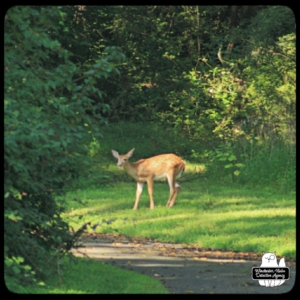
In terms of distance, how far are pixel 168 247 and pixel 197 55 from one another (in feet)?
26.0

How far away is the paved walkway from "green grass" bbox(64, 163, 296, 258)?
300 millimetres

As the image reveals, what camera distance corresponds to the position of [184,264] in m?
9.61

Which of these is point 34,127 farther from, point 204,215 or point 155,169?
point 155,169

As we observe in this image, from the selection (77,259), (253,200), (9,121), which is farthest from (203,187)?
(9,121)

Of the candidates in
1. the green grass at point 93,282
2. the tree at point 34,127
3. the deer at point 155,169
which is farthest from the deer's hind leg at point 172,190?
the tree at point 34,127

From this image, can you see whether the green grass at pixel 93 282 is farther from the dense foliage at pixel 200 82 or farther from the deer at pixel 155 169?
the deer at pixel 155 169

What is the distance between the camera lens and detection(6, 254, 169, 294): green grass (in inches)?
311

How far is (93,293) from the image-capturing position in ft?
26.3

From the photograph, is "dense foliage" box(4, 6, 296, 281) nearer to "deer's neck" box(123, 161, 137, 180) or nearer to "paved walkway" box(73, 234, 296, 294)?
"deer's neck" box(123, 161, 137, 180)

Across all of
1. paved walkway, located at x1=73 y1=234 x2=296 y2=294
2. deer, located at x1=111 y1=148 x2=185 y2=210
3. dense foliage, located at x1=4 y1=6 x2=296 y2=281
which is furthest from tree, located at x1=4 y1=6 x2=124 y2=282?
deer, located at x1=111 y1=148 x2=185 y2=210

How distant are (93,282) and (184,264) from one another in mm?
1475

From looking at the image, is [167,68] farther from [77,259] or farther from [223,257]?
[77,259]

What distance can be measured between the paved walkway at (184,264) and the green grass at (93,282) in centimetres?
18

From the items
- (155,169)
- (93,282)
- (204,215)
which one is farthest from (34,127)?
(155,169)
